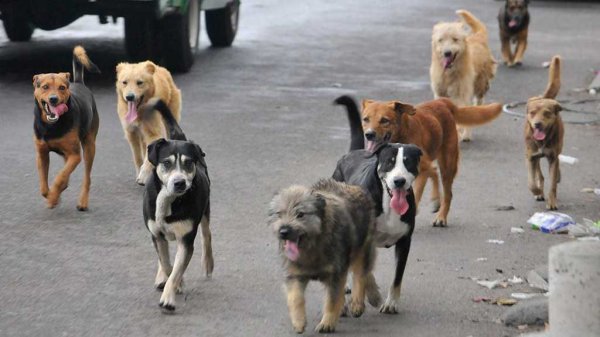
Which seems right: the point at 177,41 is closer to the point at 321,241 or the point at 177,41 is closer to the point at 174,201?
the point at 174,201

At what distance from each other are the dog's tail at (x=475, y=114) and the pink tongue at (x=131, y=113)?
263 centimetres

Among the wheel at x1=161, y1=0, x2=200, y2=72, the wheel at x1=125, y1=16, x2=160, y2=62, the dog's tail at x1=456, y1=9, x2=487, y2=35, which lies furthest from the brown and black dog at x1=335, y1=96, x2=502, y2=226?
the wheel at x1=125, y1=16, x2=160, y2=62

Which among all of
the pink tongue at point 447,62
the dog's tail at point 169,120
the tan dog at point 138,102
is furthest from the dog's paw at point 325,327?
the pink tongue at point 447,62

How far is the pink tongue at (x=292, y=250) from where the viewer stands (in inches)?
257

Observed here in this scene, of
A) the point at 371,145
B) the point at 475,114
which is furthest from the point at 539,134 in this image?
the point at 371,145

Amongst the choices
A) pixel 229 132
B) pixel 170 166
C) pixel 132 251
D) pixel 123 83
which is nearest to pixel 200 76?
pixel 229 132

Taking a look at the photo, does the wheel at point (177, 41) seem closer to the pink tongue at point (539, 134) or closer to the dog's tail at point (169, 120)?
the pink tongue at point (539, 134)

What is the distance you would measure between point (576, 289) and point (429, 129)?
3.71 metres

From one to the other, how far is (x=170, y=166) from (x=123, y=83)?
3.87 m

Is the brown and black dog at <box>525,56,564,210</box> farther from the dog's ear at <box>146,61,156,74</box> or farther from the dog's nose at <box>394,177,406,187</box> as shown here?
the dog's nose at <box>394,177,406,187</box>

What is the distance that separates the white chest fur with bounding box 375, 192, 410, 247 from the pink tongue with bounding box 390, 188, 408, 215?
29mm

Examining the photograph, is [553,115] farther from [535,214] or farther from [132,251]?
[132,251]

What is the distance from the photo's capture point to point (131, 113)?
1107 cm

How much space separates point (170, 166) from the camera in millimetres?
7375
